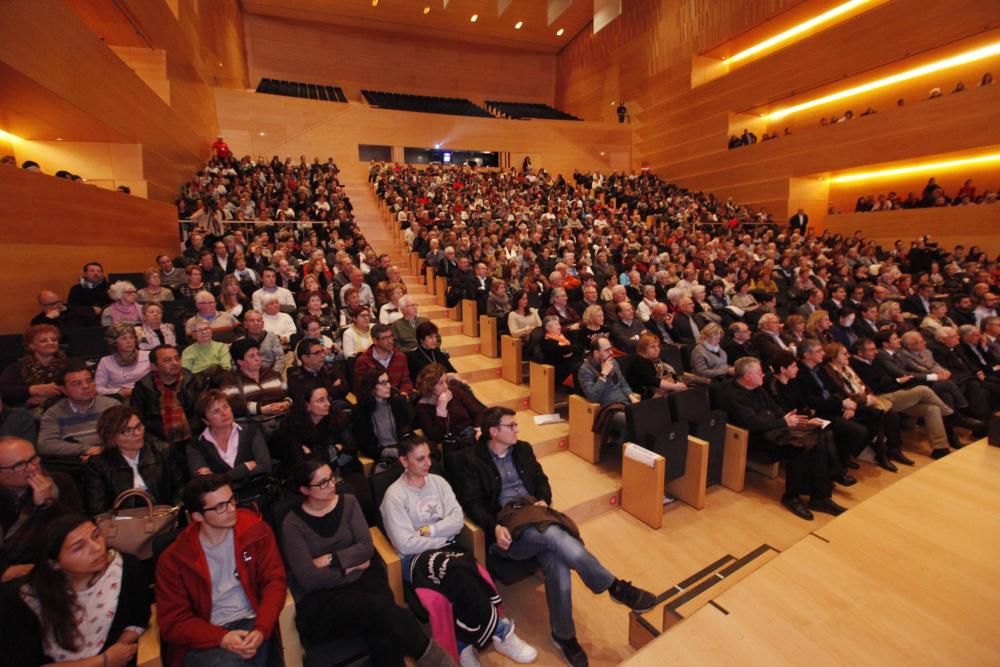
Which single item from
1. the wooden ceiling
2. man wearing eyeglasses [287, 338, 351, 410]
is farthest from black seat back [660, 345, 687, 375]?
the wooden ceiling

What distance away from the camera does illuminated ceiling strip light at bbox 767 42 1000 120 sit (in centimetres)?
798

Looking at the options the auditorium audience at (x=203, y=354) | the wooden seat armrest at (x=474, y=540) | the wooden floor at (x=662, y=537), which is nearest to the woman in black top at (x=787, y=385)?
the wooden floor at (x=662, y=537)

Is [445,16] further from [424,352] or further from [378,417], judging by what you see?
[378,417]

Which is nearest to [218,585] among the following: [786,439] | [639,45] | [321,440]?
[321,440]

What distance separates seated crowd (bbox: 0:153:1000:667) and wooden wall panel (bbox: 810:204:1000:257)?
1926mm

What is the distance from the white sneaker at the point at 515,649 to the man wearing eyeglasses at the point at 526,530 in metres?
0.12

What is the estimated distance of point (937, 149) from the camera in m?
7.79

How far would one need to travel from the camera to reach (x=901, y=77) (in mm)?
9164

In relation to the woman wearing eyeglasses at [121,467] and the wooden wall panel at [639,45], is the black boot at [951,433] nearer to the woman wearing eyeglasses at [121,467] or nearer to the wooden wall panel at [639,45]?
the woman wearing eyeglasses at [121,467]

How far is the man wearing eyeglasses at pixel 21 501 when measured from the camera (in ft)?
5.07

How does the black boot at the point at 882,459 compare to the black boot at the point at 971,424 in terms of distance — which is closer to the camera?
the black boot at the point at 882,459

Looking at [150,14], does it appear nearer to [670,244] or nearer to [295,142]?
[295,142]

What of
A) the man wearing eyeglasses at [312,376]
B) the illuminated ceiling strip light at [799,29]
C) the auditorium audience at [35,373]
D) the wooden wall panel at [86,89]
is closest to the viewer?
the auditorium audience at [35,373]

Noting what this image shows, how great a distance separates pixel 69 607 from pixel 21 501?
0.51m
